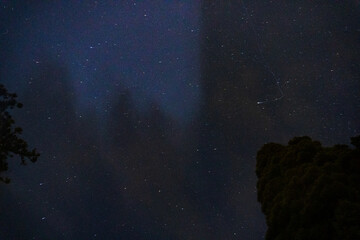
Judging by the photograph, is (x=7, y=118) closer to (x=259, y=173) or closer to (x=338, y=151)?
(x=259, y=173)

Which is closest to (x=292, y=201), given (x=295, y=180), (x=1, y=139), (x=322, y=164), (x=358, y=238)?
(x=295, y=180)

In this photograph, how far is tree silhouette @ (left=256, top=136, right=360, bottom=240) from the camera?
8.79 meters

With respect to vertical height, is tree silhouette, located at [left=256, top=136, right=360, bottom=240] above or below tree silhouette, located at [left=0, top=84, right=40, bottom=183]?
below

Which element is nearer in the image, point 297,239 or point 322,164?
point 297,239

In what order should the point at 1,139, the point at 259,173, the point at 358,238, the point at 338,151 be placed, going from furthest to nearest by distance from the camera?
the point at 259,173 < the point at 1,139 < the point at 338,151 < the point at 358,238

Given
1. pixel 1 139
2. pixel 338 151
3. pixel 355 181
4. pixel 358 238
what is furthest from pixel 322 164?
pixel 1 139

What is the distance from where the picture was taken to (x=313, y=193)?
30.8 feet

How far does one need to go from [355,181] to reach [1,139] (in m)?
10.1

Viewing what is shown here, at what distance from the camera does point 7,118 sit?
40.3ft

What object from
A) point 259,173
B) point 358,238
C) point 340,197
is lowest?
point 358,238

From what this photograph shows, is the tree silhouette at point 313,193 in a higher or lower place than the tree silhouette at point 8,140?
lower

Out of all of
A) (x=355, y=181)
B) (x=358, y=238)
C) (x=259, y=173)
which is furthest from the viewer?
(x=259, y=173)

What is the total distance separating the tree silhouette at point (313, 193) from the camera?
879 centimetres

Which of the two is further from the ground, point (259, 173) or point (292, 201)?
point (259, 173)
